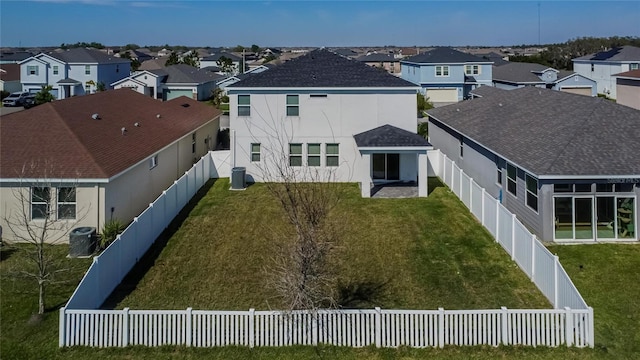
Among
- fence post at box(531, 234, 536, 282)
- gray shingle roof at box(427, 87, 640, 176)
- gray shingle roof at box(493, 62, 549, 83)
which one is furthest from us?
gray shingle roof at box(493, 62, 549, 83)

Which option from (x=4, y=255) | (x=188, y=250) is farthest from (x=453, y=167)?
(x=4, y=255)

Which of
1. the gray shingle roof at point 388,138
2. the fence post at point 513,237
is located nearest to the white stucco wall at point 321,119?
the gray shingle roof at point 388,138

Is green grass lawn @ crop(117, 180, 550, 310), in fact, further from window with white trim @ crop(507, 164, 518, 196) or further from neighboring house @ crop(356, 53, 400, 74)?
neighboring house @ crop(356, 53, 400, 74)

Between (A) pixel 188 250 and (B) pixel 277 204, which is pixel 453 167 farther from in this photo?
(A) pixel 188 250

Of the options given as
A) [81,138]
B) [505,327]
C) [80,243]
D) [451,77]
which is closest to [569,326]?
[505,327]

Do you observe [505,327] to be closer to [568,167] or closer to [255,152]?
[568,167]

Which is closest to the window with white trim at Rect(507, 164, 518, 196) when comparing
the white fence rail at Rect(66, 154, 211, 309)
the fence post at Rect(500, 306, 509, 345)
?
the fence post at Rect(500, 306, 509, 345)
